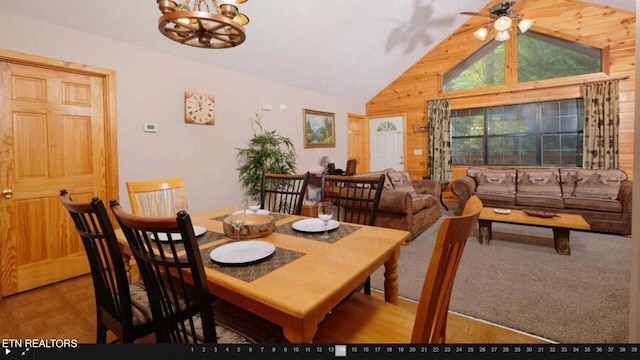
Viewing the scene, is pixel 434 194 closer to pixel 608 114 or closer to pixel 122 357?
pixel 608 114

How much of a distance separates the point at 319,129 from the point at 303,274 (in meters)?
4.57

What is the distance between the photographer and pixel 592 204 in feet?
12.6

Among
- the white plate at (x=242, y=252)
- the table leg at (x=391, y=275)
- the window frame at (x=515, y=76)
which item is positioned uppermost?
the window frame at (x=515, y=76)

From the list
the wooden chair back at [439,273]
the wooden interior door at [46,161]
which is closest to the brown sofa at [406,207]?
the wooden chair back at [439,273]

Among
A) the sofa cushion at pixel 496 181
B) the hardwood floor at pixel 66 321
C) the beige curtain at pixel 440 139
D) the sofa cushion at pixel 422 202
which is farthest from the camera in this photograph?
the beige curtain at pixel 440 139

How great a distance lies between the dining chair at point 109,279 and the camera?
3.71 ft

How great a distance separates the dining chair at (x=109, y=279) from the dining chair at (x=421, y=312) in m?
0.77

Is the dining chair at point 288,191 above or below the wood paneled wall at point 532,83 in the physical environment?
below

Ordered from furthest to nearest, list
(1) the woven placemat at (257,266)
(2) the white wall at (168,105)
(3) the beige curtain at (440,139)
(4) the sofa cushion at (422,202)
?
(3) the beige curtain at (440,139) → (4) the sofa cushion at (422,202) → (2) the white wall at (168,105) → (1) the woven placemat at (257,266)

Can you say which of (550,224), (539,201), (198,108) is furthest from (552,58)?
(198,108)

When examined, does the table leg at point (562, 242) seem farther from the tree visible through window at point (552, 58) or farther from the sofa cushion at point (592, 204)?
the tree visible through window at point (552, 58)

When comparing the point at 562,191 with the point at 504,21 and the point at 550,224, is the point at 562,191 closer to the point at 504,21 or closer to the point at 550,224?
the point at 550,224

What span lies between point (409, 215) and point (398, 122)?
345cm

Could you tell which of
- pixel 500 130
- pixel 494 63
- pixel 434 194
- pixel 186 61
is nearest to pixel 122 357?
pixel 186 61
